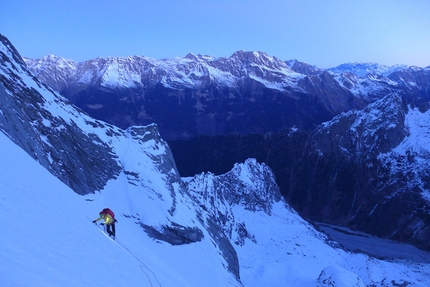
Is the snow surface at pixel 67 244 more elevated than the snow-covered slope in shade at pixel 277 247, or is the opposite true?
the snow-covered slope in shade at pixel 277 247

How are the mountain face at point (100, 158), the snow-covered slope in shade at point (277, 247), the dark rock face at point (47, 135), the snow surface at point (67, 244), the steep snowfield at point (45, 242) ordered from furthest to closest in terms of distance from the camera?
the snow-covered slope in shade at point (277, 247) → the mountain face at point (100, 158) → the dark rock face at point (47, 135) → the snow surface at point (67, 244) → the steep snowfield at point (45, 242)

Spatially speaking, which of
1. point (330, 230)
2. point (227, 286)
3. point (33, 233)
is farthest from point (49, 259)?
point (330, 230)

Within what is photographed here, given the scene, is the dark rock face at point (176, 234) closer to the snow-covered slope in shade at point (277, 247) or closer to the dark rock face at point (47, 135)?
the dark rock face at point (47, 135)

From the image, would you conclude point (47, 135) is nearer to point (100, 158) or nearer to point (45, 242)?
point (100, 158)

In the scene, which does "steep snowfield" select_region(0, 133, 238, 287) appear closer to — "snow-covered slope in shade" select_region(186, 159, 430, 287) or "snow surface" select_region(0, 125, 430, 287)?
"snow surface" select_region(0, 125, 430, 287)

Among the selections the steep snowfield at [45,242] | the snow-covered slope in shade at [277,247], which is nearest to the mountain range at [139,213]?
the steep snowfield at [45,242]

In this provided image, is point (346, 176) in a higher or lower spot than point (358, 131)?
lower

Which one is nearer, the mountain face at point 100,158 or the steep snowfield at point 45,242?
the steep snowfield at point 45,242

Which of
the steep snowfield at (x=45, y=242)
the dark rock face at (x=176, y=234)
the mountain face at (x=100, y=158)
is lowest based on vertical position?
the steep snowfield at (x=45, y=242)

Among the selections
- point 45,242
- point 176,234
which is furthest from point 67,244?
point 176,234

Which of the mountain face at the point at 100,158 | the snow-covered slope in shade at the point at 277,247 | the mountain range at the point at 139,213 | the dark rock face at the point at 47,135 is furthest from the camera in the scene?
the snow-covered slope in shade at the point at 277,247

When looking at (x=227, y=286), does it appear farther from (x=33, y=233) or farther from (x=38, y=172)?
(x=33, y=233)
